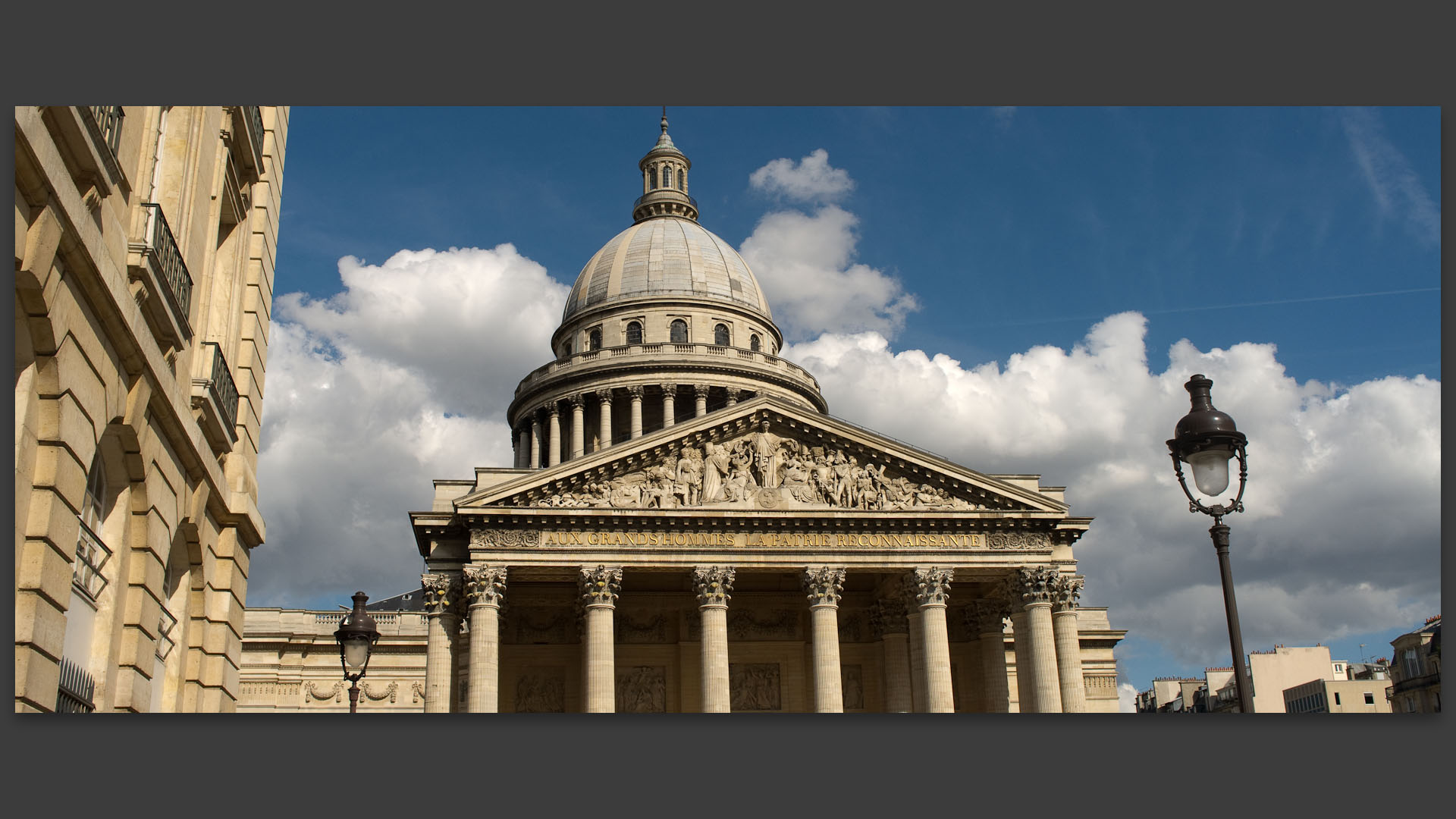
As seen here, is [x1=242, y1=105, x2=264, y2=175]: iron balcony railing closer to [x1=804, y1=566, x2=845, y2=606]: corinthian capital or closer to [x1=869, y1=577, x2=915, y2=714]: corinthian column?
[x1=804, y1=566, x2=845, y2=606]: corinthian capital

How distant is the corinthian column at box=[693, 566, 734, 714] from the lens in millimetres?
39906

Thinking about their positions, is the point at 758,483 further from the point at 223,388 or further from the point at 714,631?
the point at 223,388

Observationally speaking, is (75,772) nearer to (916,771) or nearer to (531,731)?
(531,731)

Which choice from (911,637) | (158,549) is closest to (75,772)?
(158,549)

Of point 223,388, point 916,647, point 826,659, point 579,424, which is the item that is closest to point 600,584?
point 826,659

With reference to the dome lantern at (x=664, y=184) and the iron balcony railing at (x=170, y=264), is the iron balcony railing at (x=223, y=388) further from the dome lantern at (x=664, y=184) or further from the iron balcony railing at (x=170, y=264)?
the dome lantern at (x=664, y=184)

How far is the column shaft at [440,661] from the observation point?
130ft

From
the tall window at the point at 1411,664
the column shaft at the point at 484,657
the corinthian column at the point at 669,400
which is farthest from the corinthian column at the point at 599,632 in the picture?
the corinthian column at the point at 669,400

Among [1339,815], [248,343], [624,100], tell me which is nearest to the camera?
[1339,815]

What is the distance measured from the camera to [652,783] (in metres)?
14.0

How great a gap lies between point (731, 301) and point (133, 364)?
62.2 metres

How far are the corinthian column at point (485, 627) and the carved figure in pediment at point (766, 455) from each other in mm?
8608

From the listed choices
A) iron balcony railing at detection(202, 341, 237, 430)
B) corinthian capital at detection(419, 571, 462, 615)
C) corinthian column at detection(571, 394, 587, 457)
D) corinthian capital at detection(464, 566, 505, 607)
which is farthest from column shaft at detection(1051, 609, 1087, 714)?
corinthian column at detection(571, 394, 587, 457)

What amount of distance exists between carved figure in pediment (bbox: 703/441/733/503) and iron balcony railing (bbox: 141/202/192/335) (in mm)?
25330
